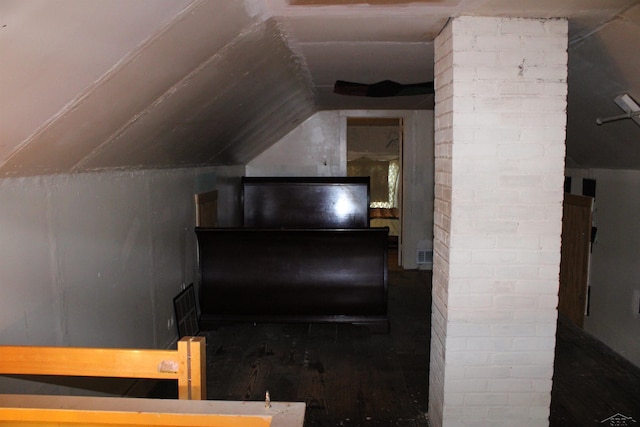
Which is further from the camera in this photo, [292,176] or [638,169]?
[292,176]

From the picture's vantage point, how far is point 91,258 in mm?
2508

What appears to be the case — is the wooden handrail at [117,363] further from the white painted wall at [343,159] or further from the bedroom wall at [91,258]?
the white painted wall at [343,159]

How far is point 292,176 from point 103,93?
5.06 metres

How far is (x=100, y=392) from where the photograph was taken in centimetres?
257

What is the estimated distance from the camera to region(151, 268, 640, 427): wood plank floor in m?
2.95

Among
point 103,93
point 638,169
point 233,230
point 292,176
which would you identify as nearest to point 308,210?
point 292,176

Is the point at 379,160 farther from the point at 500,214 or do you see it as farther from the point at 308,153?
the point at 500,214

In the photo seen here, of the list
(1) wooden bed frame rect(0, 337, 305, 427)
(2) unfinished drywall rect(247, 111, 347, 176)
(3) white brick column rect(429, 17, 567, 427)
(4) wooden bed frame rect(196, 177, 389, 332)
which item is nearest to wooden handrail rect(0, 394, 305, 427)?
(1) wooden bed frame rect(0, 337, 305, 427)

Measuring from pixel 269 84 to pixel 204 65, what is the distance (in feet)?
4.26

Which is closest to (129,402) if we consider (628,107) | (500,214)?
(500,214)

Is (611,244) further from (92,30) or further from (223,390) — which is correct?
(92,30)

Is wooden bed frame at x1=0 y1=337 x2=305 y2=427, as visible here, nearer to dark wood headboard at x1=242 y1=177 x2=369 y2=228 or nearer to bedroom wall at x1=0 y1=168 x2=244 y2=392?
bedroom wall at x1=0 y1=168 x2=244 y2=392

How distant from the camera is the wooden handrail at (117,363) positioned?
1425 millimetres

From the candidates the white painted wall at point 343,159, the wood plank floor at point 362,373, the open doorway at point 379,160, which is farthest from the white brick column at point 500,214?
the open doorway at point 379,160
